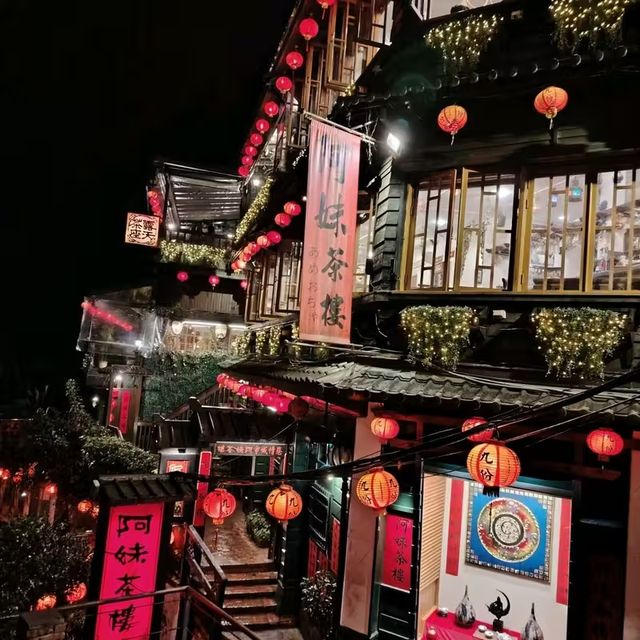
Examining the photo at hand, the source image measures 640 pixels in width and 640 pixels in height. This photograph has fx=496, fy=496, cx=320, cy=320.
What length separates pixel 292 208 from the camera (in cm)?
1477

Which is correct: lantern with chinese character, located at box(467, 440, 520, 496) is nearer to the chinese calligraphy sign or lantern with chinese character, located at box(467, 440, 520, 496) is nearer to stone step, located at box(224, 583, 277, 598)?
stone step, located at box(224, 583, 277, 598)

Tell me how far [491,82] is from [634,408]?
22.7 feet

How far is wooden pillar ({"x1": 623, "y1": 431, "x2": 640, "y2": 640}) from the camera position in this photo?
771 centimetres

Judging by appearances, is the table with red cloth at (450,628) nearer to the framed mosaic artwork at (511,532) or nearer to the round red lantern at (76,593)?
the framed mosaic artwork at (511,532)

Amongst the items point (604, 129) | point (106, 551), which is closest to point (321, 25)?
point (604, 129)

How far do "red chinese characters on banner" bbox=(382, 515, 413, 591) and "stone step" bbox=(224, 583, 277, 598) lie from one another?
6322mm

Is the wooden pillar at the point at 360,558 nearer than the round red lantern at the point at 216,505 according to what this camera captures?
Yes

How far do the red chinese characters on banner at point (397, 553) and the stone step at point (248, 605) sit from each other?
5.89 meters

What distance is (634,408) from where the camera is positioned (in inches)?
282

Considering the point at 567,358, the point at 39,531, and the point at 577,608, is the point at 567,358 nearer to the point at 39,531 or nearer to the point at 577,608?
the point at 577,608

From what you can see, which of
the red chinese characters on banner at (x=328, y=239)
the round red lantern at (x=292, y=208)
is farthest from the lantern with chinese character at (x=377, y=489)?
the round red lantern at (x=292, y=208)

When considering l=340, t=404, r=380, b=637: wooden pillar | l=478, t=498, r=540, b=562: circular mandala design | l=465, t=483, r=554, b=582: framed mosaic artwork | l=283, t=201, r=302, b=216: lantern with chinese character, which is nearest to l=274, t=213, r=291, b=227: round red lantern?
l=283, t=201, r=302, b=216: lantern with chinese character

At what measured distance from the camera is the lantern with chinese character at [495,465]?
286 inches

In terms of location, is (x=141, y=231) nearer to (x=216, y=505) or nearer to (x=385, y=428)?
(x=216, y=505)
